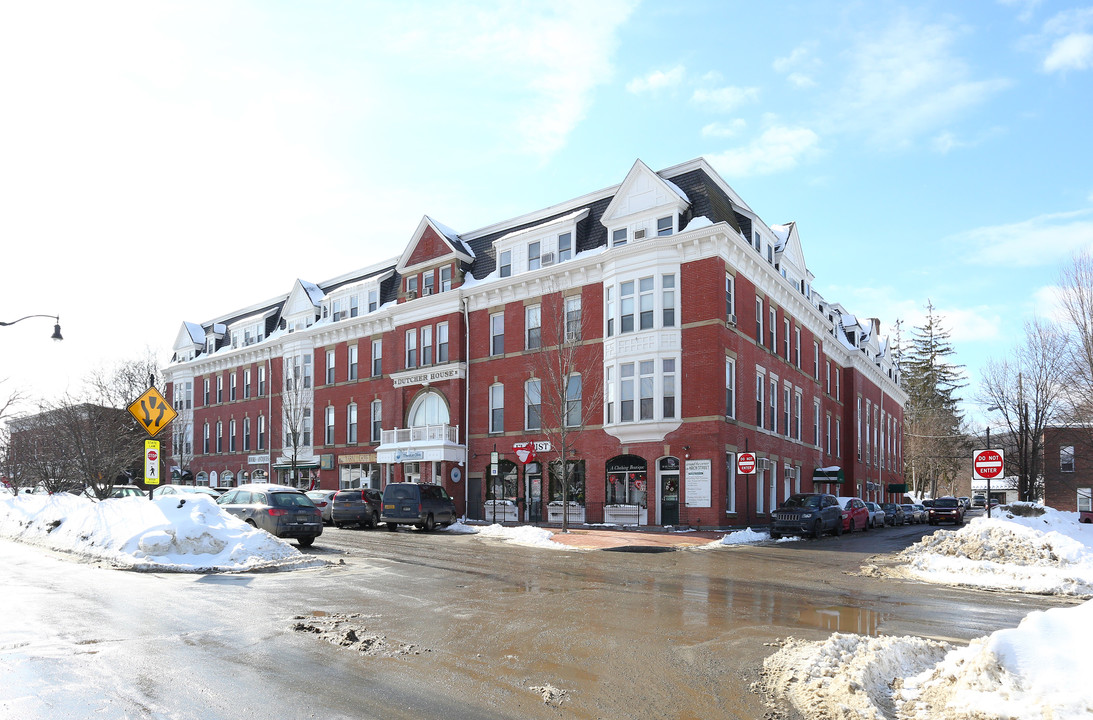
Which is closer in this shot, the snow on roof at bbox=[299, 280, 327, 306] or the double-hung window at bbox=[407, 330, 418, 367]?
the double-hung window at bbox=[407, 330, 418, 367]

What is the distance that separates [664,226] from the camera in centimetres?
3092

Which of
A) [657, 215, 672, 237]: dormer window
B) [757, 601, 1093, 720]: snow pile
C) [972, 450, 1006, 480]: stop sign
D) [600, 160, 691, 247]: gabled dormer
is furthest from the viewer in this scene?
[657, 215, 672, 237]: dormer window

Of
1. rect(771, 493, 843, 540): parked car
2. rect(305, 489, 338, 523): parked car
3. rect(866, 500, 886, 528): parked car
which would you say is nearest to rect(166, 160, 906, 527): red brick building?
rect(866, 500, 886, 528): parked car

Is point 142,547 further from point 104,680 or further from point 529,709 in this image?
point 529,709

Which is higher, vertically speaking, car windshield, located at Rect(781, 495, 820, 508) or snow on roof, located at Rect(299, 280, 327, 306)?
snow on roof, located at Rect(299, 280, 327, 306)

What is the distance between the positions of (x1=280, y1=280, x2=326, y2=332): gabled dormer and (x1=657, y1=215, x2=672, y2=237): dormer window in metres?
26.6

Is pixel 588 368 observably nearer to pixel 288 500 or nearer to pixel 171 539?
pixel 288 500

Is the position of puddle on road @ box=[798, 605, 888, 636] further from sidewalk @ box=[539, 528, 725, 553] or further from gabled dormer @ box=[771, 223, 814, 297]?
gabled dormer @ box=[771, 223, 814, 297]

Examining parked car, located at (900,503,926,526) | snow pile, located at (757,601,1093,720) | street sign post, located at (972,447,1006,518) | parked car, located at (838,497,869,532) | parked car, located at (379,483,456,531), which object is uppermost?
street sign post, located at (972,447,1006,518)

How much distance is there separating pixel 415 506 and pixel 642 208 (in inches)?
593

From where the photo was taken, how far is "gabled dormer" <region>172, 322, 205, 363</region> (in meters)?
60.5

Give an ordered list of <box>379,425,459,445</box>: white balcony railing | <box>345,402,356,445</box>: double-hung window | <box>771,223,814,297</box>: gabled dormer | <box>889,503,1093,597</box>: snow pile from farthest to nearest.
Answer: <box>345,402,356,445</box>: double-hung window, <box>379,425,459,445</box>: white balcony railing, <box>771,223,814,297</box>: gabled dormer, <box>889,503,1093,597</box>: snow pile

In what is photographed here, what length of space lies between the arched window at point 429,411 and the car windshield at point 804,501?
17386 millimetres

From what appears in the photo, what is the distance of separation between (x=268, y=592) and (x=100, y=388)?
36.3m
